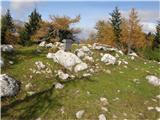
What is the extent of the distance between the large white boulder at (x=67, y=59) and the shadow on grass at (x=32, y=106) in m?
5.19

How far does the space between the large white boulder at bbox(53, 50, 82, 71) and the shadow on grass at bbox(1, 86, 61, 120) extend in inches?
204

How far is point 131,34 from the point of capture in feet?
193

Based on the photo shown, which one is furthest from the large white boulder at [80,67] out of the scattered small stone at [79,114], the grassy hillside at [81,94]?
the scattered small stone at [79,114]

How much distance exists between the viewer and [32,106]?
24234mm

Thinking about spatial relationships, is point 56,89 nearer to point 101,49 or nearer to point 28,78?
point 28,78

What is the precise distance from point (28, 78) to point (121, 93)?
7.53 m

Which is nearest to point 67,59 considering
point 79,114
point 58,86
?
point 58,86

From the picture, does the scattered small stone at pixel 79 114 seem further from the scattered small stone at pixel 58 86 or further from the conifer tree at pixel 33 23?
the conifer tree at pixel 33 23

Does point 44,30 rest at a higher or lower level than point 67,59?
lower

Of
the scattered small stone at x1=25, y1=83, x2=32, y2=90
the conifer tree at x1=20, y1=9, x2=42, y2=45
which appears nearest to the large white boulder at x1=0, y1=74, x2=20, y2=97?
the scattered small stone at x1=25, y1=83, x2=32, y2=90

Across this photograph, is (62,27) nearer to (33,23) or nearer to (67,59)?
(67,59)

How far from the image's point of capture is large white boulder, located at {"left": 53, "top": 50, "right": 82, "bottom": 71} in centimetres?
→ 3070

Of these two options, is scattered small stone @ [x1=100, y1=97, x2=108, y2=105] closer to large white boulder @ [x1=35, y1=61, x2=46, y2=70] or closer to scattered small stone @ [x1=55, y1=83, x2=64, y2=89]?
scattered small stone @ [x1=55, y1=83, x2=64, y2=89]

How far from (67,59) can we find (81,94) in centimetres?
599
